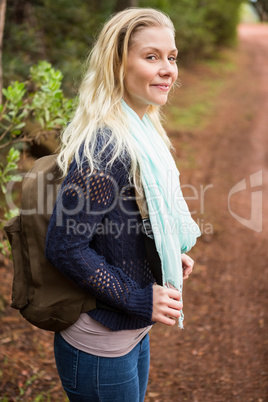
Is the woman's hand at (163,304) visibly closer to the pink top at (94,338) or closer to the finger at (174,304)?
the finger at (174,304)

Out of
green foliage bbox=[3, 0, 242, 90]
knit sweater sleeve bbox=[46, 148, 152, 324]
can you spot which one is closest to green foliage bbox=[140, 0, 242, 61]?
green foliage bbox=[3, 0, 242, 90]

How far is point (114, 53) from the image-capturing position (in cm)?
166

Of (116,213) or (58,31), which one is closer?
(116,213)

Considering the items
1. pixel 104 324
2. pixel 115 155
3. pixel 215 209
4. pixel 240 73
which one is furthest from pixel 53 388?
pixel 240 73

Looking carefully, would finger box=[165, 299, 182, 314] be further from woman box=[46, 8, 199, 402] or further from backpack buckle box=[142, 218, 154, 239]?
backpack buckle box=[142, 218, 154, 239]

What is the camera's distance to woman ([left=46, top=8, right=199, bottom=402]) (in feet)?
4.94

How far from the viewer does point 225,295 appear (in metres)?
5.02

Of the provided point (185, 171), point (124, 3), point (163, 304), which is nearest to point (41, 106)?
point (163, 304)

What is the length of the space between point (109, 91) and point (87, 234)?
21.1 inches

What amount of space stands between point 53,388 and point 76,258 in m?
2.18

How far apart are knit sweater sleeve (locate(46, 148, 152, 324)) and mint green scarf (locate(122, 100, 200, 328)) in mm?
137

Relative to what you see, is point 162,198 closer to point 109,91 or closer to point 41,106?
point 109,91

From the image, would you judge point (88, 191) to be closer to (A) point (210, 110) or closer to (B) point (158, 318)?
(B) point (158, 318)


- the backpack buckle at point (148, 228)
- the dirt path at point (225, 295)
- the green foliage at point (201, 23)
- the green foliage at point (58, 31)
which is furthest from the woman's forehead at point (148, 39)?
the green foliage at point (201, 23)
